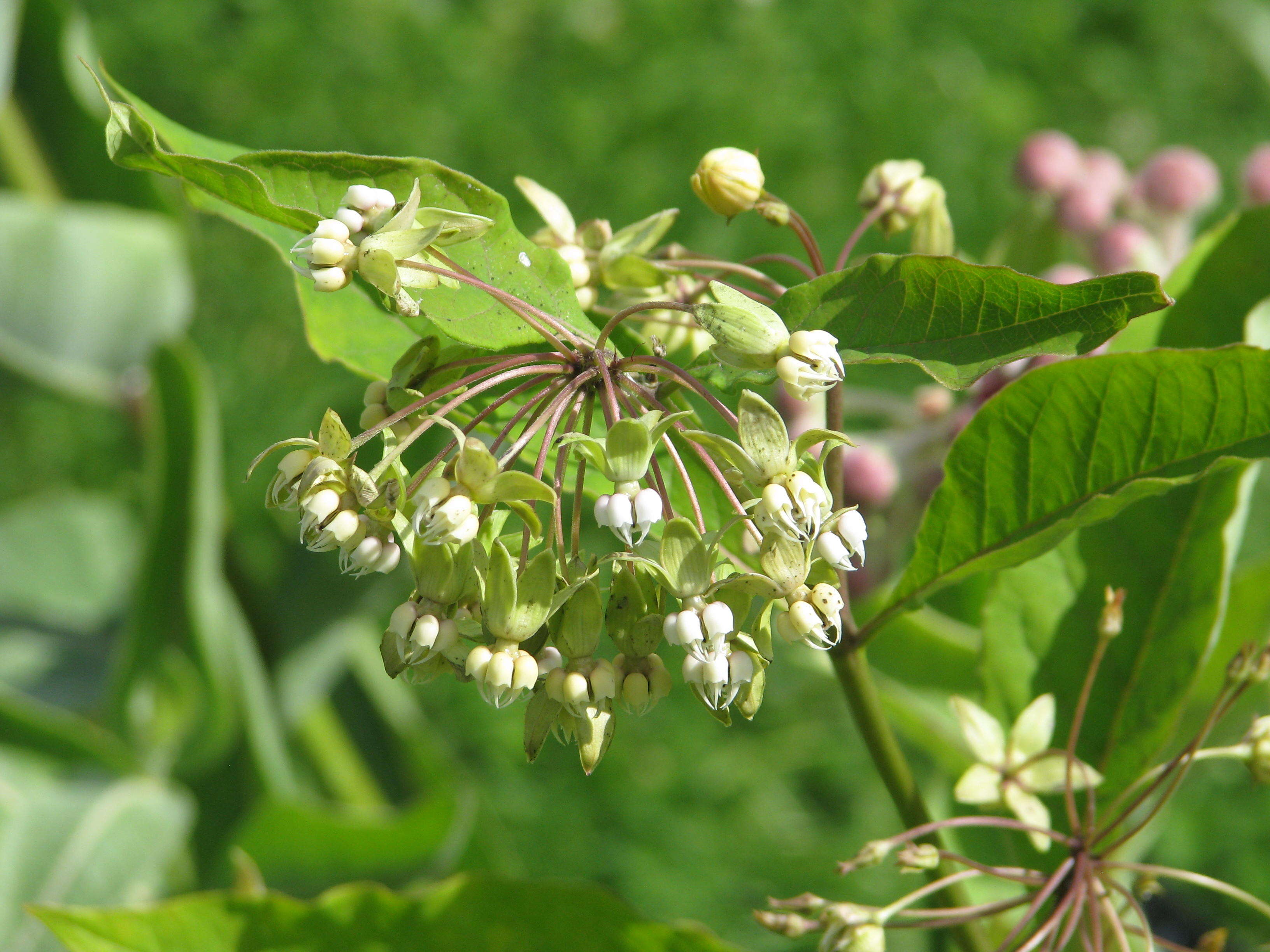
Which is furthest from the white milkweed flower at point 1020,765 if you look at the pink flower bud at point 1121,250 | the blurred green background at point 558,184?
the blurred green background at point 558,184

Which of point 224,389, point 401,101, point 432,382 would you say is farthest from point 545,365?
point 401,101

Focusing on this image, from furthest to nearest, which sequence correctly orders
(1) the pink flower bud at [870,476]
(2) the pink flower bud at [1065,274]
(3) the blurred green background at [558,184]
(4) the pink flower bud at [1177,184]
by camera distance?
(3) the blurred green background at [558,184] < (4) the pink flower bud at [1177,184] < (1) the pink flower bud at [870,476] < (2) the pink flower bud at [1065,274]

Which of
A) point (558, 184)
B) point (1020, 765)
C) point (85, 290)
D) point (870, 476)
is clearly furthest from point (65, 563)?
point (1020, 765)

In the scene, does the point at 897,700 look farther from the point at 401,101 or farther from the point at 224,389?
the point at 401,101

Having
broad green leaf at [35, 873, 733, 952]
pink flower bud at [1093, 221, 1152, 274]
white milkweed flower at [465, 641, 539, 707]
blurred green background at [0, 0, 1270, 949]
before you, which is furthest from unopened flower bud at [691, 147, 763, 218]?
blurred green background at [0, 0, 1270, 949]

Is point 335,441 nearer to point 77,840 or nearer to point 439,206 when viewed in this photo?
point 439,206

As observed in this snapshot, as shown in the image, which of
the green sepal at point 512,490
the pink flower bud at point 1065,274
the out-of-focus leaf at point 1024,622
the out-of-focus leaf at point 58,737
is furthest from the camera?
the out-of-focus leaf at point 58,737

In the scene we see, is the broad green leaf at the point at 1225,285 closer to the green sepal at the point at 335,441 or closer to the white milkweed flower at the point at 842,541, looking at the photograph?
the white milkweed flower at the point at 842,541
